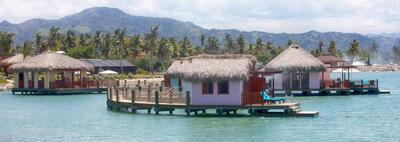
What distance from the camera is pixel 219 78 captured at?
38.9m

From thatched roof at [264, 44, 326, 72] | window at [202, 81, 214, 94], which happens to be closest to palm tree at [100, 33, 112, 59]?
thatched roof at [264, 44, 326, 72]

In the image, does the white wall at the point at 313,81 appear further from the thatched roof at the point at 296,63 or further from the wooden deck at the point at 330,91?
the thatched roof at the point at 296,63

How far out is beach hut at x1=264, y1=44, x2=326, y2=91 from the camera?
62969 millimetres

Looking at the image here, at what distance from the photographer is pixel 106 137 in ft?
106

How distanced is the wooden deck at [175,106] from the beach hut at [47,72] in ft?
81.6

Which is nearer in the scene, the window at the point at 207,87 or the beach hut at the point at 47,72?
the window at the point at 207,87

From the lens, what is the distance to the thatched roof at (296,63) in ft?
206

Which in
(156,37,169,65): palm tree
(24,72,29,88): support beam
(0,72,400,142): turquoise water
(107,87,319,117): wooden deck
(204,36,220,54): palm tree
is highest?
(204,36,220,54): palm tree

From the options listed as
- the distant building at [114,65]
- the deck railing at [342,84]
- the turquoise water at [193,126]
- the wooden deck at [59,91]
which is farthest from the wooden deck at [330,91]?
the distant building at [114,65]

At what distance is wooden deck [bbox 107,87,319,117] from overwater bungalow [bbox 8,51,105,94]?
24.6 metres

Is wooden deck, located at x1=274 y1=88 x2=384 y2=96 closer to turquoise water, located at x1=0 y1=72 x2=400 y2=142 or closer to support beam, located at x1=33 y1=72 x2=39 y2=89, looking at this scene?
turquoise water, located at x1=0 y1=72 x2=400 y2=142

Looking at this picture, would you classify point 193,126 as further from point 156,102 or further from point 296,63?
point 296,63

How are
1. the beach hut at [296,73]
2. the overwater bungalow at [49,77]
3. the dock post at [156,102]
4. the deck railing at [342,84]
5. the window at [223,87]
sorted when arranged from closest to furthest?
1. the window at [223,87]
2. the dock post at [156,102]
3. the beach hut at [296,73]
4. the deck railing at [342,84]
5. the overwater bungalow at [49,77]

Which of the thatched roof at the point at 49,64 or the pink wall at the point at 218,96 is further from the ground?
the thatched roof at the point at 49,64
